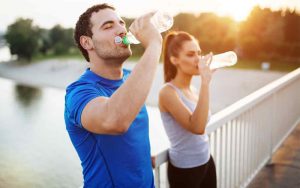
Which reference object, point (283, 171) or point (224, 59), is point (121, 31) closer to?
point (224, 59)

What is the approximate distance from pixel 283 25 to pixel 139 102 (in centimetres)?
3551

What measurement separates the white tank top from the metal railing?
7 cm

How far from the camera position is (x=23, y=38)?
47406 millimetres

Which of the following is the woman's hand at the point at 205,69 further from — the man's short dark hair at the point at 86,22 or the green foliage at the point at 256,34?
the green foliage at the point at 256,34

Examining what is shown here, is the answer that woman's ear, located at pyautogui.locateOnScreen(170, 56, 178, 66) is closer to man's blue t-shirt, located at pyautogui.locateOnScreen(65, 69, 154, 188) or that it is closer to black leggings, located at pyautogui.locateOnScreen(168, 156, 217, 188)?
black leggings, located at pyautogui.locateOnScreen(168, 156, 217, 188)

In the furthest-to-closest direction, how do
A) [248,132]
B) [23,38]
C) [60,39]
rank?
[60,39] < [23,38] < [248,132]

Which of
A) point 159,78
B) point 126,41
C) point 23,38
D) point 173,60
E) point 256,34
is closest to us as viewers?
point 126,41

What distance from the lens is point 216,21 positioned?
36.5 meters

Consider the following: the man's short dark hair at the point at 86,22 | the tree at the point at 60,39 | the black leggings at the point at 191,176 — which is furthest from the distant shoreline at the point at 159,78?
the man's short dark hair at the point at 86,22

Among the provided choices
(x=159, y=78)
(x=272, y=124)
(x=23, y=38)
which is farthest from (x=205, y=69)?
(x=23, y=38)

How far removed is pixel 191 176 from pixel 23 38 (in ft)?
163

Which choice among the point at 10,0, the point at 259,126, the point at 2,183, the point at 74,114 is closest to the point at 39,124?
the point at 2,183

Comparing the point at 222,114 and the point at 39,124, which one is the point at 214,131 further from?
the point at 39,124

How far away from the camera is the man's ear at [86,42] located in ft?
4.11
